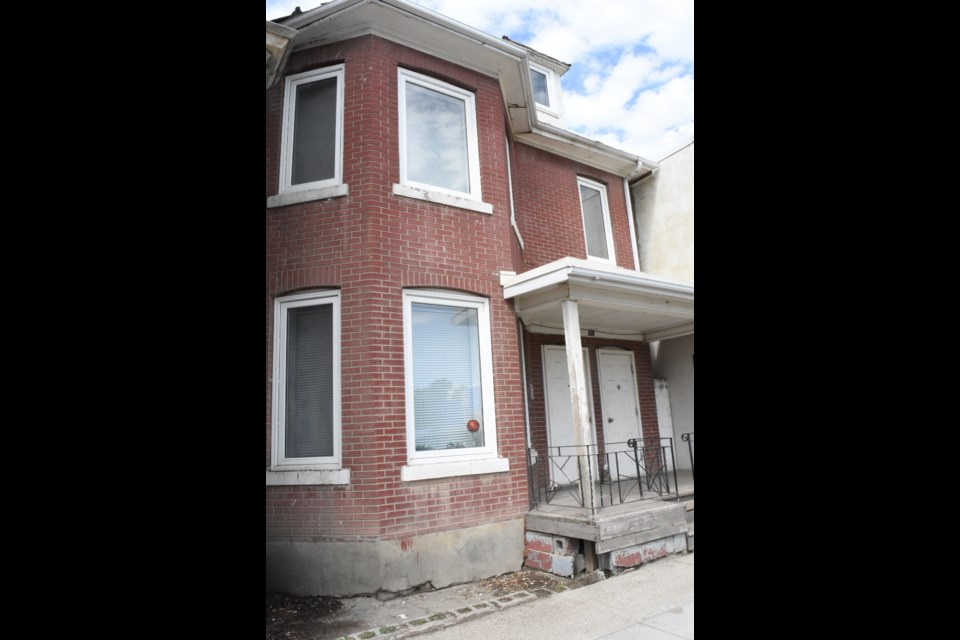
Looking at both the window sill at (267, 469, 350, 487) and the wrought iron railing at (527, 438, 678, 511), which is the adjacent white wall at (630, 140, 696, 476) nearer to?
the wrought iron railing at (527, 438, 678, 511)

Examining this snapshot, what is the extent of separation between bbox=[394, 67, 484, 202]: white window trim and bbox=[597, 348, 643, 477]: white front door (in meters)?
3.63

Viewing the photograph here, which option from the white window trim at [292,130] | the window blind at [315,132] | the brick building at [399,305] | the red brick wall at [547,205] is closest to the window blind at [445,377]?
the brick building at [399,305]

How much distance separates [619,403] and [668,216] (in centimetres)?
345

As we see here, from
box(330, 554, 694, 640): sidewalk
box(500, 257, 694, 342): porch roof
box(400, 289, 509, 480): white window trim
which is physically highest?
box(500, 257, 694, 342): porch roof

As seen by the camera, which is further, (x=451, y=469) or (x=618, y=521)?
(x=451, y=469)

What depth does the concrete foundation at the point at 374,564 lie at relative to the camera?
17.3ft

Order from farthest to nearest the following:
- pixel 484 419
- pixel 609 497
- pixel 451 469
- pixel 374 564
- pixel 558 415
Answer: pixel 558 415
pixel 609 497
pixel 484 419
pixel 451 469
pixel 374 564

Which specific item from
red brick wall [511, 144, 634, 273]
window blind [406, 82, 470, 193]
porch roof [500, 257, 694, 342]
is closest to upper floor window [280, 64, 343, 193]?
window blind [406, 82, 470, 193]

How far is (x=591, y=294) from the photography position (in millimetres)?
6434

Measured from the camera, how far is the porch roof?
6133mm

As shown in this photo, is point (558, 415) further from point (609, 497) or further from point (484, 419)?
point (484, 419)

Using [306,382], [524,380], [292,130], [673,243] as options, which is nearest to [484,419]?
[524,380]
